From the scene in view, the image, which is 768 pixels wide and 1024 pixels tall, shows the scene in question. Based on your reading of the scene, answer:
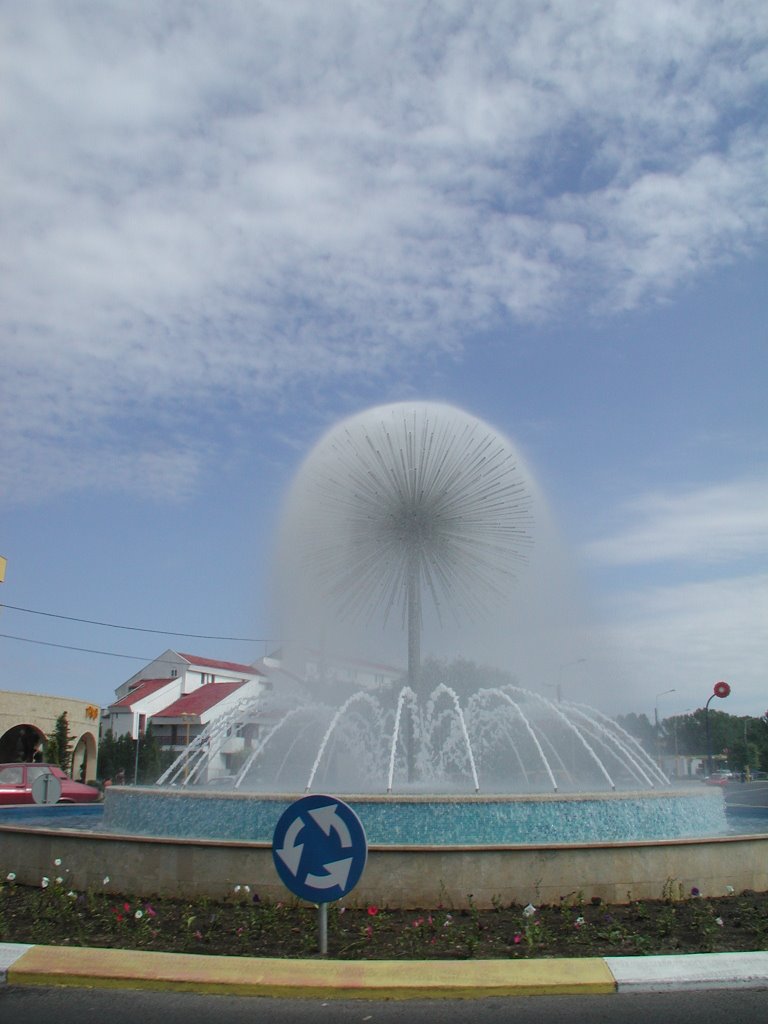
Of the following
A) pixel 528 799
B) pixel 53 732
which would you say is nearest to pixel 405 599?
pixel 528 799

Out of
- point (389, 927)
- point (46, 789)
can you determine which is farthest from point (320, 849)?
point (46, 789)

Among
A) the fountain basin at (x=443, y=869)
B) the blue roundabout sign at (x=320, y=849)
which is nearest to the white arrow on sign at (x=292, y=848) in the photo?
the blue roundabout sign at (x=320, y=849)

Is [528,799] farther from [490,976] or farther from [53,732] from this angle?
[53,732]

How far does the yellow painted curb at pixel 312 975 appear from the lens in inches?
230

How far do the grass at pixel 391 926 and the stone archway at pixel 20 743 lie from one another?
35.0 metres

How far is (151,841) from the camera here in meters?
A: 8.47

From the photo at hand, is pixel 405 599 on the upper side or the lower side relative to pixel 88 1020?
upper

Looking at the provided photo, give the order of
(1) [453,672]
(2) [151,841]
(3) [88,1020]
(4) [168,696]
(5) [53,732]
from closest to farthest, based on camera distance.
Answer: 1. (3) [88,1020]
2. (2) [151,841]
3. (5) [53,732]
4. (1) [453,672]
5. (4) [168,696]

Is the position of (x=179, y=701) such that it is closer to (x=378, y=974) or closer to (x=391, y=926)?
(x=391, y=926)

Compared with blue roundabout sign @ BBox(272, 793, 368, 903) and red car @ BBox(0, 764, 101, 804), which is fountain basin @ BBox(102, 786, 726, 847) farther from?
red car @ BBox(0, 764, 101, 804)

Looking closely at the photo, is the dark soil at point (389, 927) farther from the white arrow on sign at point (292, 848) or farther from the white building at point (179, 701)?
the white building at point (179, 701)

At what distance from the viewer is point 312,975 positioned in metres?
6.00

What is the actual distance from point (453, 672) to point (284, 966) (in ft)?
134

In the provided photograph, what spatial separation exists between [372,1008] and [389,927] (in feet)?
5.68
